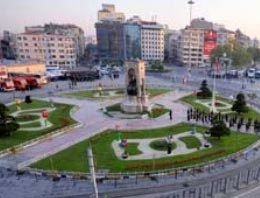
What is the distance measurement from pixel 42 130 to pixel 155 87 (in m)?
37.6

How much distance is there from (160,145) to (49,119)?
1828cm

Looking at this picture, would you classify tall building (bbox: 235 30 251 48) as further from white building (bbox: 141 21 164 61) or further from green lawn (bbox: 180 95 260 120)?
green lawn (bbox: 180 95 260 120)

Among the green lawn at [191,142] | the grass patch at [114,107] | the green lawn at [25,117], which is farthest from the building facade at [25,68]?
the green lawn at [191,142]

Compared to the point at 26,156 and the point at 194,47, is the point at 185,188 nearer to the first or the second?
the point at 26,156

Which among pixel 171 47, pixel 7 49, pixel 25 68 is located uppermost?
pixel 171 47

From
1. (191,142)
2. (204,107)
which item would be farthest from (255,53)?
(191,142)

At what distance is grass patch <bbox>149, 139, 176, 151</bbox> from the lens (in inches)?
1351

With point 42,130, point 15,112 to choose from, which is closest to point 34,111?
point 15,112

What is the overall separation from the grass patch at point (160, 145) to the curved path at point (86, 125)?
635 centimetres

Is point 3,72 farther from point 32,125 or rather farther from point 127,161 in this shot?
point 127,161

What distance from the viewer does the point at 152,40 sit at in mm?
148250

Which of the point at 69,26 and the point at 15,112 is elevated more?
the point at 69,26

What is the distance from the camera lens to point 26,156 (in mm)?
33094

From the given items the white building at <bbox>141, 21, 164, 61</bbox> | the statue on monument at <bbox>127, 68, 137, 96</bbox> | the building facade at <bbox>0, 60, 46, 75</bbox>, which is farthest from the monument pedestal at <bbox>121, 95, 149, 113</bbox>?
the white building at <bbox>141, 21, 164, 61</bbox>
